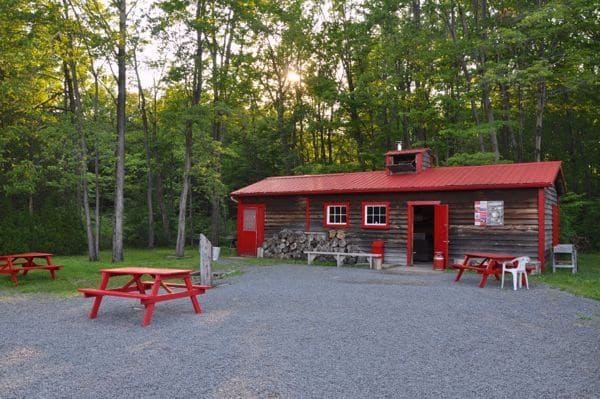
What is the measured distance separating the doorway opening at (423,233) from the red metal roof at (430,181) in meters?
2.04

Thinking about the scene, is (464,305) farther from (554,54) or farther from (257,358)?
(554,54)

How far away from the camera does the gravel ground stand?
13.6 ft

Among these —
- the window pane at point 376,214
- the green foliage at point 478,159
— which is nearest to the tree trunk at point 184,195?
the window pane at point 376,214

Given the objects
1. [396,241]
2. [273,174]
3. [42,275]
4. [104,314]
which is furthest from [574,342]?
[273,174]

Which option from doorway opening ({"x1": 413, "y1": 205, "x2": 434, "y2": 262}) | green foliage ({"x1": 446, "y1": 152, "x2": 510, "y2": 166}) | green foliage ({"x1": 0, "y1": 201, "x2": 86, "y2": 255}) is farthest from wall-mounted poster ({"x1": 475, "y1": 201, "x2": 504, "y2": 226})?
green foliage ({"x1": 0, "y1": 201, "x2": 86, "y2": 255})

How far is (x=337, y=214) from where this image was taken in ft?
57.5

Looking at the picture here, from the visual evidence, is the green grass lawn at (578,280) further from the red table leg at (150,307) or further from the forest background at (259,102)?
the red table leg at (150,307)

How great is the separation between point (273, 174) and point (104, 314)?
23149mm

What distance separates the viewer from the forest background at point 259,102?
16469mm

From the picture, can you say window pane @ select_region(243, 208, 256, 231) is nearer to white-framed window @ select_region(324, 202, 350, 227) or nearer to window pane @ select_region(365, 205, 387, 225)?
white-framed window @ select_region(324, 202, 350, 227)

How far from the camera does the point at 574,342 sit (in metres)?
5.78

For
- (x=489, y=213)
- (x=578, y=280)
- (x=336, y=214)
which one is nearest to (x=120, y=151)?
(x=336, y=214)

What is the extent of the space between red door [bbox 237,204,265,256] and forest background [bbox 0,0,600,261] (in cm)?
179

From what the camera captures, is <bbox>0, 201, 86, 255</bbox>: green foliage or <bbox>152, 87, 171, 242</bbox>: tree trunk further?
<bbox>152, 87, 171, 242</bbox>: tree trunk
